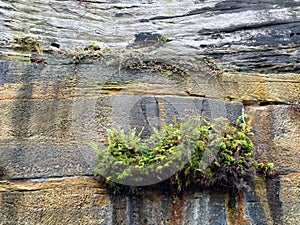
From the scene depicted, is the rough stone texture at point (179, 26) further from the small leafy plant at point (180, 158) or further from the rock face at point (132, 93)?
the small leafy plant at point (180, 158)

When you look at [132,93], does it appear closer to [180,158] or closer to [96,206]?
[180,158]

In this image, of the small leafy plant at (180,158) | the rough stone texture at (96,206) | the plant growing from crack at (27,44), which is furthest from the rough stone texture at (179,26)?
the rough stone texture at (96,206)

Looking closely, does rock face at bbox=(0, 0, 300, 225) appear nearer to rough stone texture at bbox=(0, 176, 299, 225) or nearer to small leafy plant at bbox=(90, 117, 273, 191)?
rough stone texture at bbox=(0, 176, 299, 225)

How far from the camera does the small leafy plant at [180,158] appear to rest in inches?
157

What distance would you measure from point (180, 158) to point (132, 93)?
102 centimetres

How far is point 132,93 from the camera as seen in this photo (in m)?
4.62

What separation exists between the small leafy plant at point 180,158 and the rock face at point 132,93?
6.4 inches

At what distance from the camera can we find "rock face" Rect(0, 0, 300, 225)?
4.09 meters

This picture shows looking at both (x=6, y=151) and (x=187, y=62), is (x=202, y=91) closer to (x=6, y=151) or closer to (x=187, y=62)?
(x=187, y=62)

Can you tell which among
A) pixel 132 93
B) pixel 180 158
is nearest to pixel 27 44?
pixel 132 93

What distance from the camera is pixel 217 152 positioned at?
13.7 feet

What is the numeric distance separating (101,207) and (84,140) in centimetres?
72

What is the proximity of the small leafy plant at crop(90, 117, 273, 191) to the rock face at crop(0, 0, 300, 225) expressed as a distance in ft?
0.54

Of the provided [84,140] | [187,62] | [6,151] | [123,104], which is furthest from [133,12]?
[6,151]
